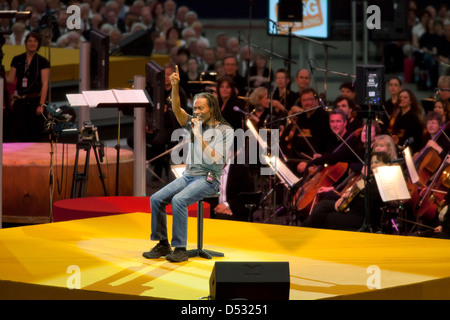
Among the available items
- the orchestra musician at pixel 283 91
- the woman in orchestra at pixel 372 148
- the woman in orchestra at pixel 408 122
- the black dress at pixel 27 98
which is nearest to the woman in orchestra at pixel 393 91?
the woman in orchestra at pixel 408 122

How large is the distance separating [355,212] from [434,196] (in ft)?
2.26

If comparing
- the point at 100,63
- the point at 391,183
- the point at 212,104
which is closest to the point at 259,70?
the point at 100,63

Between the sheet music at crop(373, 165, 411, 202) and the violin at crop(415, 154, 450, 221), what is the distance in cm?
47

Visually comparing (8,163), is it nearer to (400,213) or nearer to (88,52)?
(88,52)

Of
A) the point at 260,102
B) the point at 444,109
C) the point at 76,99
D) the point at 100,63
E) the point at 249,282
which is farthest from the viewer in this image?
the point at 260,102

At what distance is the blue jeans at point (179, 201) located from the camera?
5.75m

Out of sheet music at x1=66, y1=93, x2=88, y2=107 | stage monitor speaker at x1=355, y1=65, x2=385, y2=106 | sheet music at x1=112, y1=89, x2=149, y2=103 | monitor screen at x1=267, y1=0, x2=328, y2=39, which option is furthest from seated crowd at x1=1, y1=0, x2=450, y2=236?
sheet music at x1=66, y1=93, x2=88, y2=107

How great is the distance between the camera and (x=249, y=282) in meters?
4.78

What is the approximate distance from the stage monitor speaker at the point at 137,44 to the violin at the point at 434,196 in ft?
19.2

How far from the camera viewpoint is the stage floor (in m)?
5.22

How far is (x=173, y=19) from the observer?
49.3 ft

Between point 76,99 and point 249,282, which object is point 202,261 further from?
point 76,99
